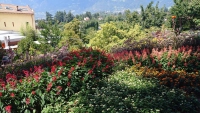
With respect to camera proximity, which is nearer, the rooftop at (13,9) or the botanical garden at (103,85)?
the botanical garden at (103,85)

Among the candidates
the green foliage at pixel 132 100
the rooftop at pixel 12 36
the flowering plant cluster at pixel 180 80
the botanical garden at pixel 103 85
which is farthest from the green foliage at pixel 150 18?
the green foliage at pixel 132 100

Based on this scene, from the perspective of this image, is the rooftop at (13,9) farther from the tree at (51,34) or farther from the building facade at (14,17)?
the tree at (51,34)

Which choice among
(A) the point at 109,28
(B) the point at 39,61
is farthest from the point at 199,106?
(A) the point at 109,28

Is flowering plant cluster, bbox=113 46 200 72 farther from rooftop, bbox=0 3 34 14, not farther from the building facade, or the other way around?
rooftop, bbox=0 3 34 14

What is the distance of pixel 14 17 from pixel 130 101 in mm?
35814

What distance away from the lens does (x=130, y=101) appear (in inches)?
117

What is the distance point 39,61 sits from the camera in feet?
16.9

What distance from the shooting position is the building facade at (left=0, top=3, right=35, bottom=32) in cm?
3294

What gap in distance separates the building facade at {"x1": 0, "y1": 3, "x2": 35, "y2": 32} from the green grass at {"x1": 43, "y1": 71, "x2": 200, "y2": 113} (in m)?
32.5

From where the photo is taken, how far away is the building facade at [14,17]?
108ft

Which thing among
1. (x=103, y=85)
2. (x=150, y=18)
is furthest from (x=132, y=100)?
(x=150, y=18)

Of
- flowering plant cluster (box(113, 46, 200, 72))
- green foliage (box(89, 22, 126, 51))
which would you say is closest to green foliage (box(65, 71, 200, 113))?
flowering plant cluster (box(113, 46, 200, 72))

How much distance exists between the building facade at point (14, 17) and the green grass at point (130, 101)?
32.5m

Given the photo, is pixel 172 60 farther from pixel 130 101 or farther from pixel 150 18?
pixel 150 18
